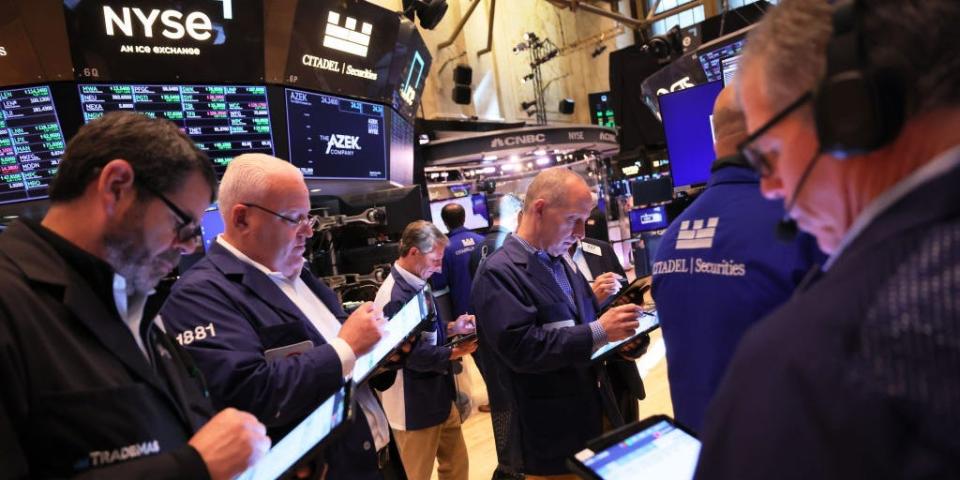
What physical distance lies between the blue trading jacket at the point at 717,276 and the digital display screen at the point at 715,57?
224 centimetres

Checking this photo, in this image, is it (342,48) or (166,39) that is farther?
(342,48)

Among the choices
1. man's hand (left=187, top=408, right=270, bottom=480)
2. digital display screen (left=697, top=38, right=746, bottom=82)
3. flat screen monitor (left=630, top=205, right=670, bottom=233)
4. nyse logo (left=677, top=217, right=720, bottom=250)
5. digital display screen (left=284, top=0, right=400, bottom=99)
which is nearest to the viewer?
man's hand (left=187, top=408, right=270, bottom=480)

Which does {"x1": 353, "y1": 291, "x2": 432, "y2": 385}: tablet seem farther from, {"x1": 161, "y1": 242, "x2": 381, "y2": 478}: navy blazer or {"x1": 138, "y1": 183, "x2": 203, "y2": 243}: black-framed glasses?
{"x1": 138, "y1": 183, "x2": 203, "y2": 243}: black-framed glasses

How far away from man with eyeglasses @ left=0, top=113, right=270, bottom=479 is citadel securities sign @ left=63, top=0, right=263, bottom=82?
9.14 ft

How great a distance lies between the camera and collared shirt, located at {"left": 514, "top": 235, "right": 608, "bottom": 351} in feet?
7.25

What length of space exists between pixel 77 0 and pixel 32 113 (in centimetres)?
71

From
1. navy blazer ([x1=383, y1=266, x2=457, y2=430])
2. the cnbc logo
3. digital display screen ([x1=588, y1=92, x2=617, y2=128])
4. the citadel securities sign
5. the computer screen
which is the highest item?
digital display screen ([x1=588, y1=92, x2=617, y2=128])

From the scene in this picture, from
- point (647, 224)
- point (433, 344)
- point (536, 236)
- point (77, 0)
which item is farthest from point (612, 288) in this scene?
point (647, 224)

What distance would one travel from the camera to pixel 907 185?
52cm

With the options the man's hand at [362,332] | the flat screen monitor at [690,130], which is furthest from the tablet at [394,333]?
the flat screen monitor at [690,130]

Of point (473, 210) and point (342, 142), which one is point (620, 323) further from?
point (473, 210)

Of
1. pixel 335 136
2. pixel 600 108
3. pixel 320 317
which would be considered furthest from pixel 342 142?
pixel 600 108

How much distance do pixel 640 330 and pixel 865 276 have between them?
1.95 metres

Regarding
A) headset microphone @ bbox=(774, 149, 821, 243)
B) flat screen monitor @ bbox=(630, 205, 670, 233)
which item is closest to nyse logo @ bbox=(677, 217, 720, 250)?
headset microphone @ bbox=(774, 149, 821, 243)
